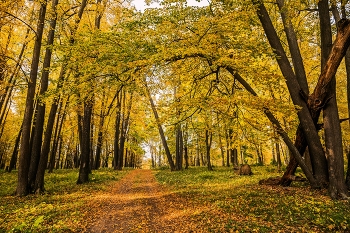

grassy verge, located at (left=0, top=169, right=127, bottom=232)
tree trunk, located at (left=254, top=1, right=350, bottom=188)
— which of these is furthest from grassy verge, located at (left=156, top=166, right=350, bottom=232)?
grassy verge, located at (left=0, top=169, right=127, bottom=232)

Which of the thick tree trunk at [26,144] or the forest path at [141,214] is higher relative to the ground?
the thick tree trunk at [26,144]

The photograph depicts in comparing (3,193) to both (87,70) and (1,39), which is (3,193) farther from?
(1,39)

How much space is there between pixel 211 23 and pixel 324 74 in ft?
16.7

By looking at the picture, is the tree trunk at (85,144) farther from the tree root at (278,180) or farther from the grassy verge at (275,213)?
the tree root at (278,180)

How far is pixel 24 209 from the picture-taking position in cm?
762

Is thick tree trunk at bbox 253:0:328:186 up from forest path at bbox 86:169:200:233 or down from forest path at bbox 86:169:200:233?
up

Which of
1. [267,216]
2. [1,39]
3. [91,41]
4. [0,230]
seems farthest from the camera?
[1,39]

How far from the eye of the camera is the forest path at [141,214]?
6.21 meters

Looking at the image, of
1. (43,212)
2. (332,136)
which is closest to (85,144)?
(43,212)

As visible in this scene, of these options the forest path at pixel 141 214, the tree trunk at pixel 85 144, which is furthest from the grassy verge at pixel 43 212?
the tree trunk at pixel 85 144

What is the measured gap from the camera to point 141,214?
24.7ft

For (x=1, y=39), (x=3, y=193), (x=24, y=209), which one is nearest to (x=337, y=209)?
(x=24, y=209)

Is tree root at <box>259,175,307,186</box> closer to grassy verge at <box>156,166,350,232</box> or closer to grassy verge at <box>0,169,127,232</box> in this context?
grassy verge at <box>156,166,350,232</box>

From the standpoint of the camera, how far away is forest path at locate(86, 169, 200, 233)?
6.21m
